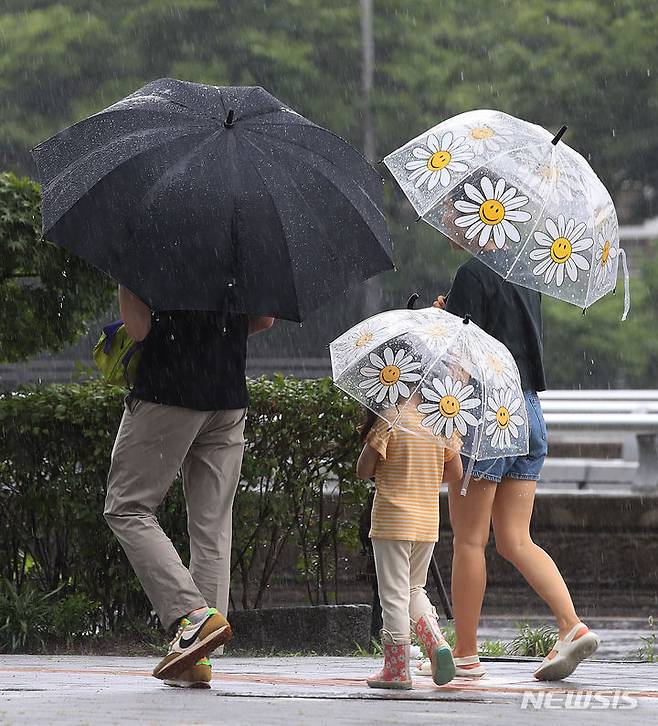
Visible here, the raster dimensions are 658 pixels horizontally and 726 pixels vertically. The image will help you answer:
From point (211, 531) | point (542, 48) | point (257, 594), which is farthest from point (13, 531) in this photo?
point (542, 48)

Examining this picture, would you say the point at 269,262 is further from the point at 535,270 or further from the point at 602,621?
the point at 602,621

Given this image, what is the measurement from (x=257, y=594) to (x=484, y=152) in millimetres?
3292

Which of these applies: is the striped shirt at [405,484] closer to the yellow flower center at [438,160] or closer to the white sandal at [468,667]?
the white sandal at [468,667]

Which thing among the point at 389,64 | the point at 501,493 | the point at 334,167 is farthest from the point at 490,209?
the point at 389,64

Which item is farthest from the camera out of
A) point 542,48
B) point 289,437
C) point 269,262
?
point 542,48

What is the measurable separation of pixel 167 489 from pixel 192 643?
0.57 meters

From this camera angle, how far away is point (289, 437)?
25.1 feet

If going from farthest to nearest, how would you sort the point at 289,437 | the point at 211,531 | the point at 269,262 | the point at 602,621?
the point at 602,621 → the point at 289,437 → the point at 211,531 → the point at 269,262

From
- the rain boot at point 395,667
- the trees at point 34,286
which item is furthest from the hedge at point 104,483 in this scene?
the rain boot at point 395,667

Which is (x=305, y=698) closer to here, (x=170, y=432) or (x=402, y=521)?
(x=402, y=521)

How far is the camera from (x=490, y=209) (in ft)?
17.5

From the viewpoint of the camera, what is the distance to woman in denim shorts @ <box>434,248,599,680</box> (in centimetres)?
557

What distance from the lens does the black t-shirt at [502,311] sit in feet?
18.3

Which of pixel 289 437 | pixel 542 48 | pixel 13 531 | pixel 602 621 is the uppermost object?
pixel 542 48
